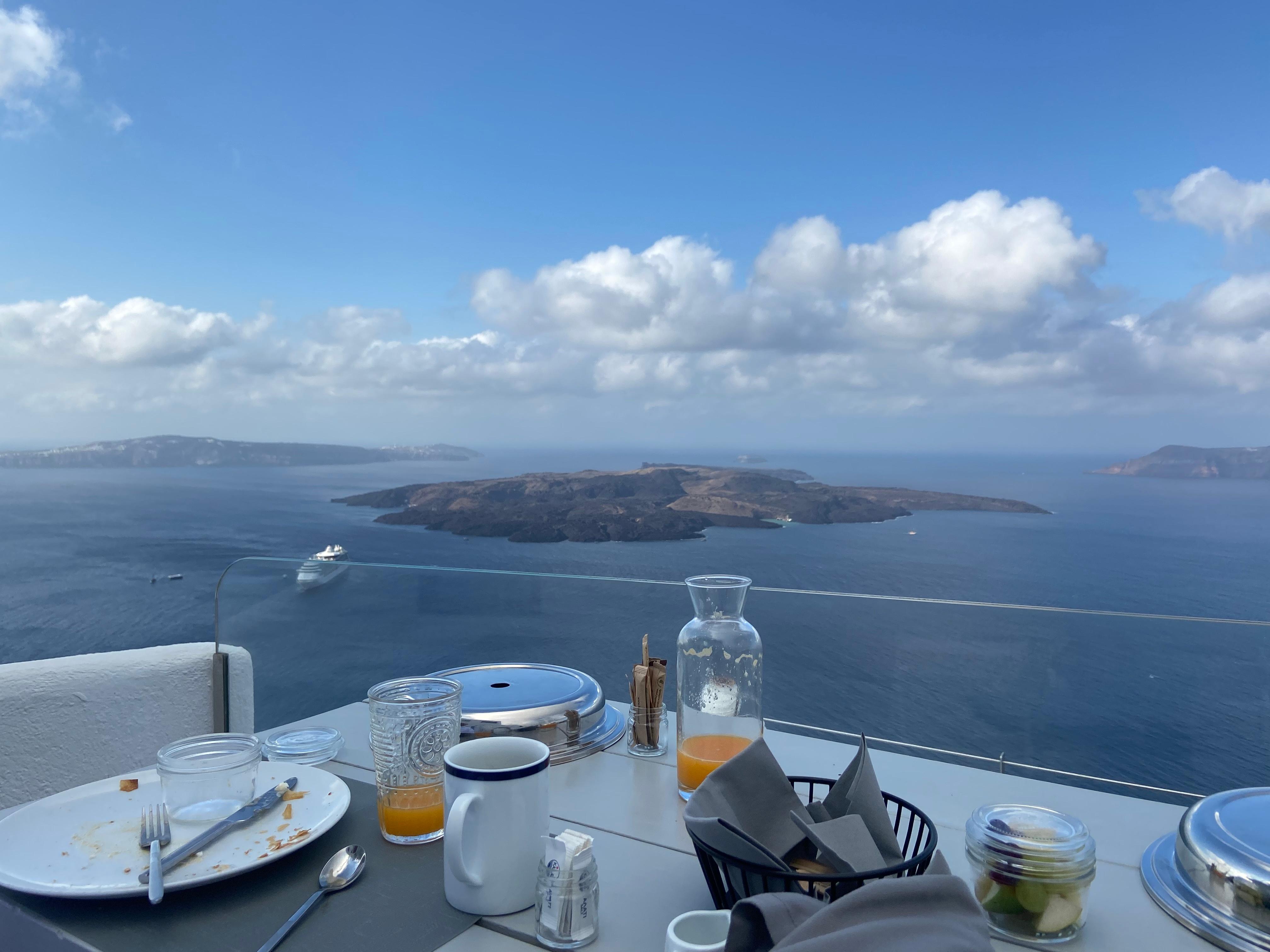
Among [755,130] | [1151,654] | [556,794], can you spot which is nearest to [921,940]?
[556,794]

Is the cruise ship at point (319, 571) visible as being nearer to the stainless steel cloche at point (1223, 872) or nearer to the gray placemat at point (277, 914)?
the gray placemat at point (277, 914)

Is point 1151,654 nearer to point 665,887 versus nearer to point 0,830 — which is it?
point 665,887

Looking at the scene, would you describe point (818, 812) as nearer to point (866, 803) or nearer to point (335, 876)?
point (866, 803)

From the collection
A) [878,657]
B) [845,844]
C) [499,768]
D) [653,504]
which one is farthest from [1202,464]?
[499,768]

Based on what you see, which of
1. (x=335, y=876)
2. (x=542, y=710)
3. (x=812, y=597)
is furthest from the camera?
(x=812, y=597)

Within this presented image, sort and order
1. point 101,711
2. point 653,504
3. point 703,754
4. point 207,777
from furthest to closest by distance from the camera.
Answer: point 653,504 → point 101,711 → point 703,754 → point 207,777

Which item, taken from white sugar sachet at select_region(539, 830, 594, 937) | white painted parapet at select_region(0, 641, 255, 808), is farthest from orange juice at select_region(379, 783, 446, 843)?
white painted parapet at select_region(0, 641, 255, 808)

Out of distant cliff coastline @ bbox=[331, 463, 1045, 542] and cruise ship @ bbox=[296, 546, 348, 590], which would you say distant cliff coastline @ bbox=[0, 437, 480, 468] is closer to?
distant cliff coastline @ bbox=[331, 463, 1045, 542]

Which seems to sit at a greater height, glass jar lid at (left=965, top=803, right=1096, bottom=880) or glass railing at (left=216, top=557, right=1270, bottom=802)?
glass jar lid at (left=965, top=803, right=1096, bottom=880)
